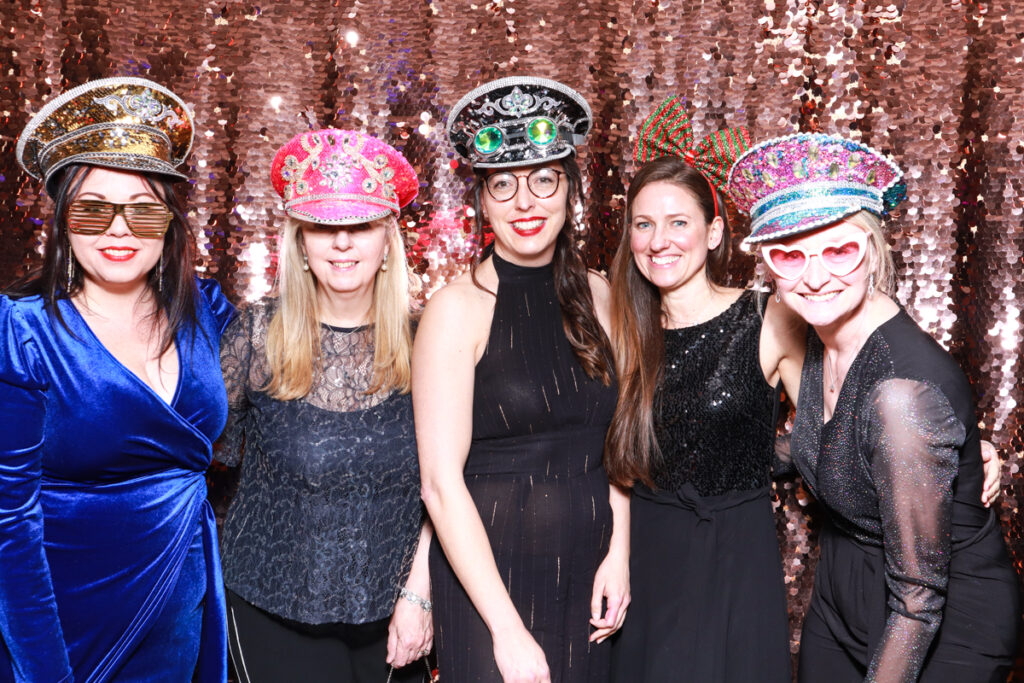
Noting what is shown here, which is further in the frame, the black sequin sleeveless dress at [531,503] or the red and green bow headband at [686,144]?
the red and green bow headband at [686,144]

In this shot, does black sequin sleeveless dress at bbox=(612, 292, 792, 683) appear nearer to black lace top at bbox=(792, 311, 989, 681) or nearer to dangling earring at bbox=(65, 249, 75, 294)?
black lace top at bbox=(792, 311, 989, 681)

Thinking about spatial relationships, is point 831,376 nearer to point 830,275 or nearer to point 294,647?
point 830,275

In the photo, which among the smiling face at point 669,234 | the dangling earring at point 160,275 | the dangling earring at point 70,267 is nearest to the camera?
the dangling earring at point 70,267

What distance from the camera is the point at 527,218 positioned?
179 centimetres

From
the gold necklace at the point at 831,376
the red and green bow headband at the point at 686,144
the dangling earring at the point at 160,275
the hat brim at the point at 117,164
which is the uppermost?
the red and green bow headband at the point at 686,144

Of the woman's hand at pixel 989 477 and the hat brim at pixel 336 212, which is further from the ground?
the hat brim at pixel 336 212

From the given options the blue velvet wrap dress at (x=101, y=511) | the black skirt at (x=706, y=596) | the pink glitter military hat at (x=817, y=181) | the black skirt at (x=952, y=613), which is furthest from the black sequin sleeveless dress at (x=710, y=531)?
the blue velvet wrap dress at (x=101, y=511)

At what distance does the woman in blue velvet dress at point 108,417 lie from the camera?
156cm

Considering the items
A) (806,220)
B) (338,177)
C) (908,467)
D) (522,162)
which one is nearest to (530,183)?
(522,162)

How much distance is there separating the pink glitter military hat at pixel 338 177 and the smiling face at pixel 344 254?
34 mm

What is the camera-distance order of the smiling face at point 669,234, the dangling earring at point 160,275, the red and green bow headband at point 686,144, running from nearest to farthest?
the dangling earring at point 160,275 → the smiling face at point 669,234 → the red and green bow headband at point 686,144

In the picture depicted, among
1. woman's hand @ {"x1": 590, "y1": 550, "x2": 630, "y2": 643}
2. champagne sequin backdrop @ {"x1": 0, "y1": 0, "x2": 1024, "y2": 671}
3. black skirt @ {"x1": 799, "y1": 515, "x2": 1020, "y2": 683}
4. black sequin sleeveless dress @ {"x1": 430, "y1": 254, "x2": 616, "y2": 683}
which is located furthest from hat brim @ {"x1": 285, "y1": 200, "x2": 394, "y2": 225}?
black skirt @ {"x1": 799, "y1": 515, "x2": 1020, "y2": 683}

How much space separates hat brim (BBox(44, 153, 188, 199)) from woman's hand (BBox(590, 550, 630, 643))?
3.96 feet

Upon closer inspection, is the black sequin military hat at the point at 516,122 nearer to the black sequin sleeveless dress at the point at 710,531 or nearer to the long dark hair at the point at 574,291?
the long dark hair at the point at 574,291
